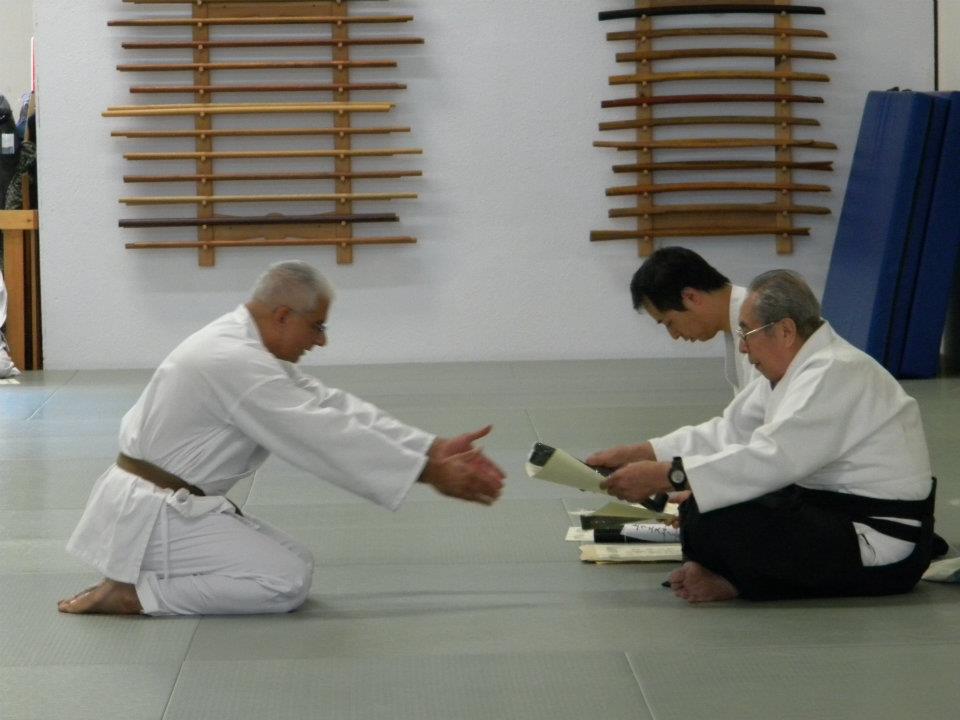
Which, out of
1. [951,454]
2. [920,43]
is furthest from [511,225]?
[951,454]

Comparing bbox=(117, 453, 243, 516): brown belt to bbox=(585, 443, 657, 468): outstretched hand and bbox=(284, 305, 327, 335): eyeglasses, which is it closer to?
bbox=(284, 305, 327, 335): eyeglasses

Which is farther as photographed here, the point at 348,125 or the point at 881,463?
the point at 348,125

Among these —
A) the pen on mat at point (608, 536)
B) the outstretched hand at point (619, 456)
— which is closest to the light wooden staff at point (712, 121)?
the pen on mat at point (608, 536)

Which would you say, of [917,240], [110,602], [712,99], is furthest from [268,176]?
[110,602]

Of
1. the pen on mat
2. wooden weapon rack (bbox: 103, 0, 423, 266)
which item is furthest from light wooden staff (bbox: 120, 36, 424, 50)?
the pen on mat

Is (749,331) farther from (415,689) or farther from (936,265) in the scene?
(936,265)

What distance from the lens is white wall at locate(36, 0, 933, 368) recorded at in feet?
30.1

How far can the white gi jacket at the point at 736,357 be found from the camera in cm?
442

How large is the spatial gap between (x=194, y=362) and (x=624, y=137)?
610 centimetres

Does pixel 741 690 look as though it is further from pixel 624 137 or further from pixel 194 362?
pixel 624 137

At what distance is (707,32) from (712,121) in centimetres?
57

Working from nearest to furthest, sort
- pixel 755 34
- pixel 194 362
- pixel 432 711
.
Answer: pixel 432 711 < pixel 194 362 < pixel 755 34

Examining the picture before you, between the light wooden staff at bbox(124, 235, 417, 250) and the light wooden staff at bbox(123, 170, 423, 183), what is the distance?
1.29 feet

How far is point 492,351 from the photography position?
9.41 metres
